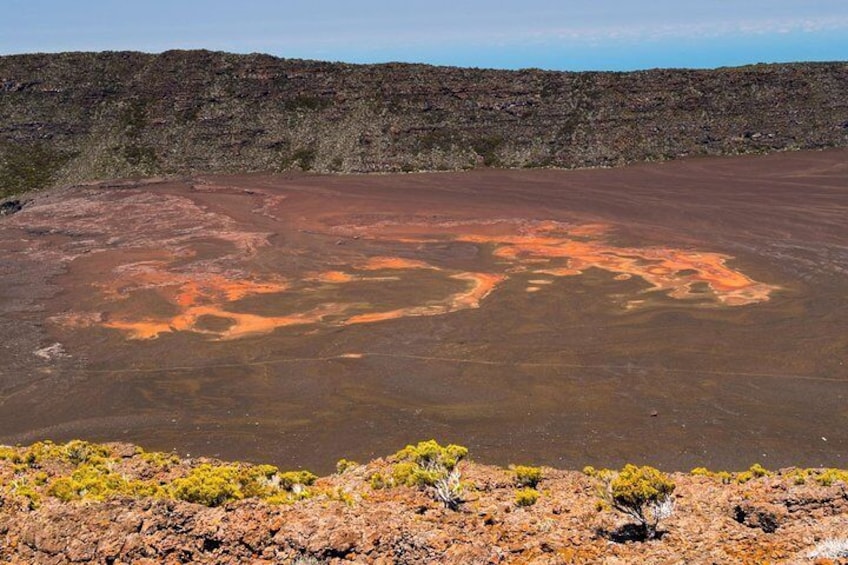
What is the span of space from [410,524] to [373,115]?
68837mm

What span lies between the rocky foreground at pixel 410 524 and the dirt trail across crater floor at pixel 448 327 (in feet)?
21.7

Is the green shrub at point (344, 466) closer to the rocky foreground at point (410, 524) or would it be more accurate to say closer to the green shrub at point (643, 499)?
the rocky foreground at point (410, 524)

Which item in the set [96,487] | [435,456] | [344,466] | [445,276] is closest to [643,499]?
[435,456]

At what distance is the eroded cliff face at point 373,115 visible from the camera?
69.2 meters

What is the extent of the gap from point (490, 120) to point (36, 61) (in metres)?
52.5

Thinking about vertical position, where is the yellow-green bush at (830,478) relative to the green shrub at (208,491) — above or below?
below

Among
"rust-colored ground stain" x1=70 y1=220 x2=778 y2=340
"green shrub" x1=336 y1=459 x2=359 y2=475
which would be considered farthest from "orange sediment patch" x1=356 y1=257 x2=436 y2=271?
"green shrub" x1=336 y1=459 x2=359 y2=475

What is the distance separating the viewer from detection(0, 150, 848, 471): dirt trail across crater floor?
2055 centimetres

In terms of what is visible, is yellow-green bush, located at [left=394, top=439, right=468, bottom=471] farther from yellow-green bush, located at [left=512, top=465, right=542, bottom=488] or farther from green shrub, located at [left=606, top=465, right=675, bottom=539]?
green shrub, located at [left=606, top=465, right=675, bottom=539]

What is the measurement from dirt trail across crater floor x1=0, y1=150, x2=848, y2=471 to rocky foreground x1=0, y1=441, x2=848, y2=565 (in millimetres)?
6627

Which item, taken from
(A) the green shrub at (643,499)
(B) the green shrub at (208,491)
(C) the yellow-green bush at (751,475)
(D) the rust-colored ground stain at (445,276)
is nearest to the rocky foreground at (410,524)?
(B) the green shrub at (208,491)

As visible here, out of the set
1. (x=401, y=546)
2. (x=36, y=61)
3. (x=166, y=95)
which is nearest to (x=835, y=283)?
(x=401, y=546)

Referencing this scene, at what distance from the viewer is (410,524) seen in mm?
9438

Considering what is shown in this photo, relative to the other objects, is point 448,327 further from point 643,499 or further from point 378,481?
point 643,499
